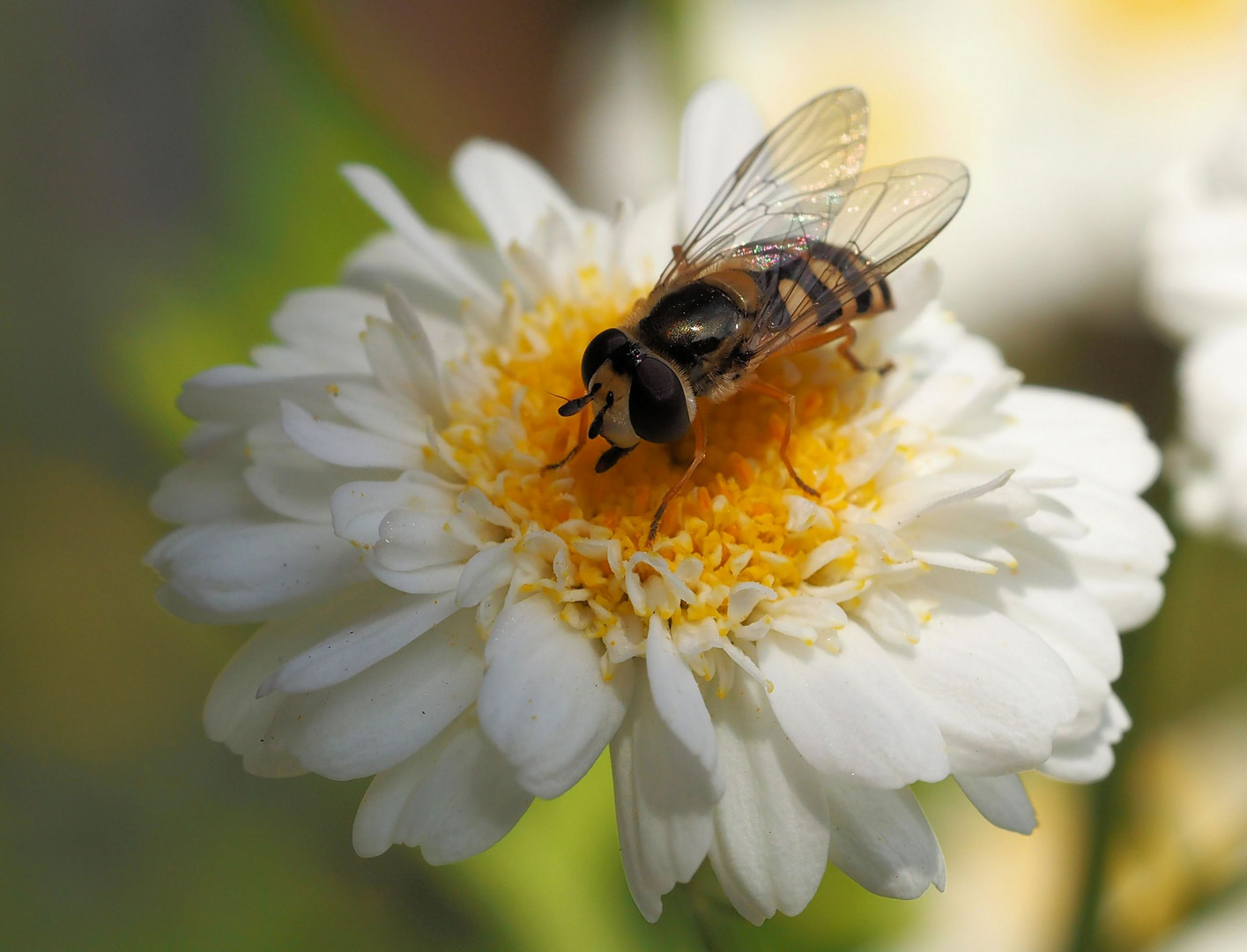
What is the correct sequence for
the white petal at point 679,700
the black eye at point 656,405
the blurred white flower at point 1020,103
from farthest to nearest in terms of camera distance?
the blurred white flower at point 1020,103, the black eye at point 656,405, the white petal at point 679,700

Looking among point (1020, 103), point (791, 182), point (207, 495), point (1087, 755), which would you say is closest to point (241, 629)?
point (207, 495)

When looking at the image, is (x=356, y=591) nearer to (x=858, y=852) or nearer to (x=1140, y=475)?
(x=858, y=852)

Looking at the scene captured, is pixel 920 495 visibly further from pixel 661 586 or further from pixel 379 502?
pixel 379 502

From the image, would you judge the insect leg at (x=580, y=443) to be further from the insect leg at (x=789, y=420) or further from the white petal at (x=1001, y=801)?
the white petal at (x=1001, y=801)

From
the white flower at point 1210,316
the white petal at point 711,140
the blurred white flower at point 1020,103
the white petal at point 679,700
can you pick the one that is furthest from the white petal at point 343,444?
the blurred white flower at point 1020,103

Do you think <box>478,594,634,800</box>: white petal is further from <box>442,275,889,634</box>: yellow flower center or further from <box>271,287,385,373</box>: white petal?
<box>271,287,385,373</box>: white petal

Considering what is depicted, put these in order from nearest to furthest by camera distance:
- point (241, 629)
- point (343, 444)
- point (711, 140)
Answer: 1. point (343, 444)
2. point (711, 140)
3. point (241, 629)
